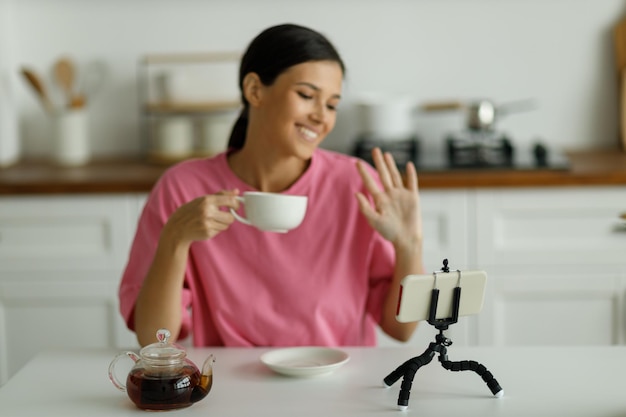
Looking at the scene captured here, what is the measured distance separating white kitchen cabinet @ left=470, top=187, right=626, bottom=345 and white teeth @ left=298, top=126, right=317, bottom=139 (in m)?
1.08

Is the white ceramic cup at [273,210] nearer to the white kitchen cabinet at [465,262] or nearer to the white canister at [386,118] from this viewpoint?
the white kitchen cabinet at [465,262]

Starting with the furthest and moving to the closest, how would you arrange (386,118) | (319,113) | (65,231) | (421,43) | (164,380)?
(421,43) → (386,118) → (65,231) → (319,113) → (164,380)

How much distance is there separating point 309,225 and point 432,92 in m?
1.64

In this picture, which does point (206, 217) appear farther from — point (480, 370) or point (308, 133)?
point (480, 370)

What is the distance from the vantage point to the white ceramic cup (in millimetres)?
1784

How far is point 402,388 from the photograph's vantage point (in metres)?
1.52

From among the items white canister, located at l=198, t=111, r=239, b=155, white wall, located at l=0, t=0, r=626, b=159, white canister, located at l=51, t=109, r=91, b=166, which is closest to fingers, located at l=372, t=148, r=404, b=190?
white canister, located at l=198, t=111, r=239, b=155

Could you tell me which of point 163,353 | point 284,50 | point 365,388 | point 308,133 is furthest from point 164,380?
point 284,50

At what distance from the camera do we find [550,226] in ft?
9.92

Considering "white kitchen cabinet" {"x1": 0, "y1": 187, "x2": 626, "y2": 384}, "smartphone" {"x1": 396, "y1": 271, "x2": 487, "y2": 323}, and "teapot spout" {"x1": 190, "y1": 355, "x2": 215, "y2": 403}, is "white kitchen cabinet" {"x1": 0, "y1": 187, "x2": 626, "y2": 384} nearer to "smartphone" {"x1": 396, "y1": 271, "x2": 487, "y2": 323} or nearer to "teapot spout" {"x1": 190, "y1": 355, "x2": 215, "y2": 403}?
"smartphone" {"x1": 396, "y1": 271, "x2": 487, "y2": 323}

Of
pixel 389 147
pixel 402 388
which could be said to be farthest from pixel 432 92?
pixel 402 388

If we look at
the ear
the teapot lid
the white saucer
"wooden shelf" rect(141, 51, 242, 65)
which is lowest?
the white saucer

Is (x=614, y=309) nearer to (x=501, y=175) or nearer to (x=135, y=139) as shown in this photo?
(x=501, y=175)

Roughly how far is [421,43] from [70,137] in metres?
1.28
